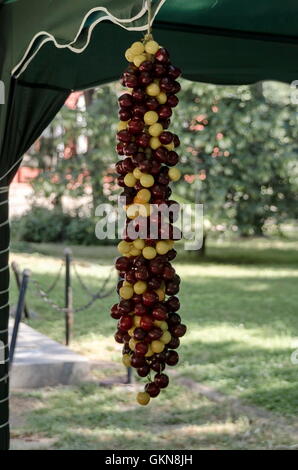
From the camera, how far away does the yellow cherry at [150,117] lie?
2.63 m

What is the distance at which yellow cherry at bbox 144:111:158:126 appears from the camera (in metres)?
2.63

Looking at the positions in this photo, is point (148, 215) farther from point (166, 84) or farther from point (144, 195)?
point (166, 84)

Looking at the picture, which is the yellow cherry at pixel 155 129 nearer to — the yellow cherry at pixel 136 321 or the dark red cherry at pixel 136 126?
the dark red cherry at pixel 136 126

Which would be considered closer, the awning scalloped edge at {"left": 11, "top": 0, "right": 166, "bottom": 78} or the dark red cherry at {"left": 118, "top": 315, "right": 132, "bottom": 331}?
the dark red cherry at {"left": 118, "top": 315, "right": 132, "bottom": 331}

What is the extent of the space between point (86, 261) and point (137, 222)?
12212 mm

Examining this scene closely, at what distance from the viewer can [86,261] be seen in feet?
48.5

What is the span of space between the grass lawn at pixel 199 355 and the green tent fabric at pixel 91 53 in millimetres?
1746

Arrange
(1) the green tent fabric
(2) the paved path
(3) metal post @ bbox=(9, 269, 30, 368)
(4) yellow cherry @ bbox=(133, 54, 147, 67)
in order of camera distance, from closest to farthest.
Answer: (4) yellow cherry @ bbox=(133, 54, 147, 67), (1) the green tent fabric, (3) metal post @ bbox=(9, 269, 30, 368), (2) the paved path

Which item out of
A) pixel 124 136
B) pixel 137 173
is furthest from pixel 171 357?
pixel 124 136

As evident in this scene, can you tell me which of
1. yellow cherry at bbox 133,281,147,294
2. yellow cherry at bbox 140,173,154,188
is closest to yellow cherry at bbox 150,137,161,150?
yellow cherry at bbox 140,173,154,188

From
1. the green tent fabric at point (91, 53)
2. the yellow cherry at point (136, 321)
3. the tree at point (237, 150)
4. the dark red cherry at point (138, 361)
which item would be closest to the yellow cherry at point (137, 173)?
the yellow cherry at point (136, 321)

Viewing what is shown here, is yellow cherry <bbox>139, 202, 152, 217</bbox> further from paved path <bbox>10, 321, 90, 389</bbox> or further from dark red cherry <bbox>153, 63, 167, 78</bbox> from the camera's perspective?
paved path <bbox>10, 321, 90, 389</bbox>

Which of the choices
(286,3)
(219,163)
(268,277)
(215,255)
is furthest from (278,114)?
(286,3)

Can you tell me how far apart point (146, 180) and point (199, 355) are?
6.62m
